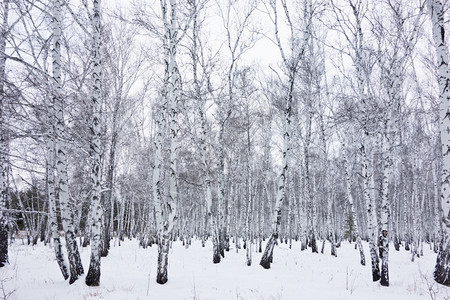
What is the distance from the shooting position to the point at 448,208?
6648 millimetres

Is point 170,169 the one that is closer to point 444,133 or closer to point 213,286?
point 213,286

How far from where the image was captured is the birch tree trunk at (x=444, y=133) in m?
6.68

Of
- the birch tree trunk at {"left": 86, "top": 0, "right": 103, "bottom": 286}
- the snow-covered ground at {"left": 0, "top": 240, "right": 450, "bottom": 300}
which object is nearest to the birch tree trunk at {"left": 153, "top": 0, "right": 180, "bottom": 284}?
the snow-covered ground at {"left": 0, "top": 240, "right": 450, "bottom": 300}

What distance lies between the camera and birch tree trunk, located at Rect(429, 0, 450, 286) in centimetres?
668

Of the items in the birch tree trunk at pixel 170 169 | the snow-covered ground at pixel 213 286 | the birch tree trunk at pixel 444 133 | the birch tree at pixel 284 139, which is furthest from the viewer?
the birch tree at pixel 284 139

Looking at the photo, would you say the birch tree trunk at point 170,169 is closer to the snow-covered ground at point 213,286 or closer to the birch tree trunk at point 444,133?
the snow-covered ground at point 213,286

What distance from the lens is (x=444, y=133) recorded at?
6.95 metres

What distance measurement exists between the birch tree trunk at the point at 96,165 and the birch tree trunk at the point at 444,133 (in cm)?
820

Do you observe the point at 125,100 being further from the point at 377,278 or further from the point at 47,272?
the point at 377,278

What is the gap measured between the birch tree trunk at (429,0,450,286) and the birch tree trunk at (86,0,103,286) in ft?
26.9

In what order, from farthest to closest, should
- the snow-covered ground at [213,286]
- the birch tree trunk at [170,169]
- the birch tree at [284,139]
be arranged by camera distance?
1. the birch tree at [284,139]
2. the birch tree trunk at [170,169]
3. the snow-covered ground at [213,286]

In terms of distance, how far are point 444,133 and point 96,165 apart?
857 cm

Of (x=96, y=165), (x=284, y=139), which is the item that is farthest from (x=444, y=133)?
(x=96, y=165)

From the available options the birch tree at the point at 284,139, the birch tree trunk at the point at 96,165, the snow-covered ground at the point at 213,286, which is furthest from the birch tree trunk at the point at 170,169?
the birch tree at the point at 284,139
